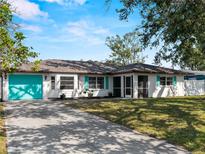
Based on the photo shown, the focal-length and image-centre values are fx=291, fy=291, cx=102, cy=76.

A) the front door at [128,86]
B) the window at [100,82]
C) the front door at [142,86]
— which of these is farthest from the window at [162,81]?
the window at [100,82]

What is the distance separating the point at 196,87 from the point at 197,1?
982 inches

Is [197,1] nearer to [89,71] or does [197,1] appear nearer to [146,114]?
[146,114]

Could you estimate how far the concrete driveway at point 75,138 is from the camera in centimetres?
863

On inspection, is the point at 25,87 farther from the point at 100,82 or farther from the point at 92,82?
the point at 100,82

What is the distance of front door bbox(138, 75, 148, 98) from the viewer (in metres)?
28.6

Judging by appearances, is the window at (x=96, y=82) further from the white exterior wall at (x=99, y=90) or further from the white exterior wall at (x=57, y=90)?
the white exterior wall at (x=57, y=90)

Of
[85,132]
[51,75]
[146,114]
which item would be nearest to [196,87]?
[51,75]

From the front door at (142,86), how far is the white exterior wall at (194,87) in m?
6.45

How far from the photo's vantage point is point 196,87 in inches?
1368

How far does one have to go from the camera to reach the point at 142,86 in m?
28.8

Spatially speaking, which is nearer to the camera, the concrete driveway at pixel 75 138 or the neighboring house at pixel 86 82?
the concrete driveway at pixel 75 138

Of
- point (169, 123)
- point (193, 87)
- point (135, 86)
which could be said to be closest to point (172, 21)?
point (169, 123)

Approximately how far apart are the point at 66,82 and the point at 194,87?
15.7m

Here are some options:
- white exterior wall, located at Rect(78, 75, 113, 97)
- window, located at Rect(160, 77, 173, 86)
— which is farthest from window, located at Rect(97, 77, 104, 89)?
window, located at Rect(160, 77, 173, 86)
